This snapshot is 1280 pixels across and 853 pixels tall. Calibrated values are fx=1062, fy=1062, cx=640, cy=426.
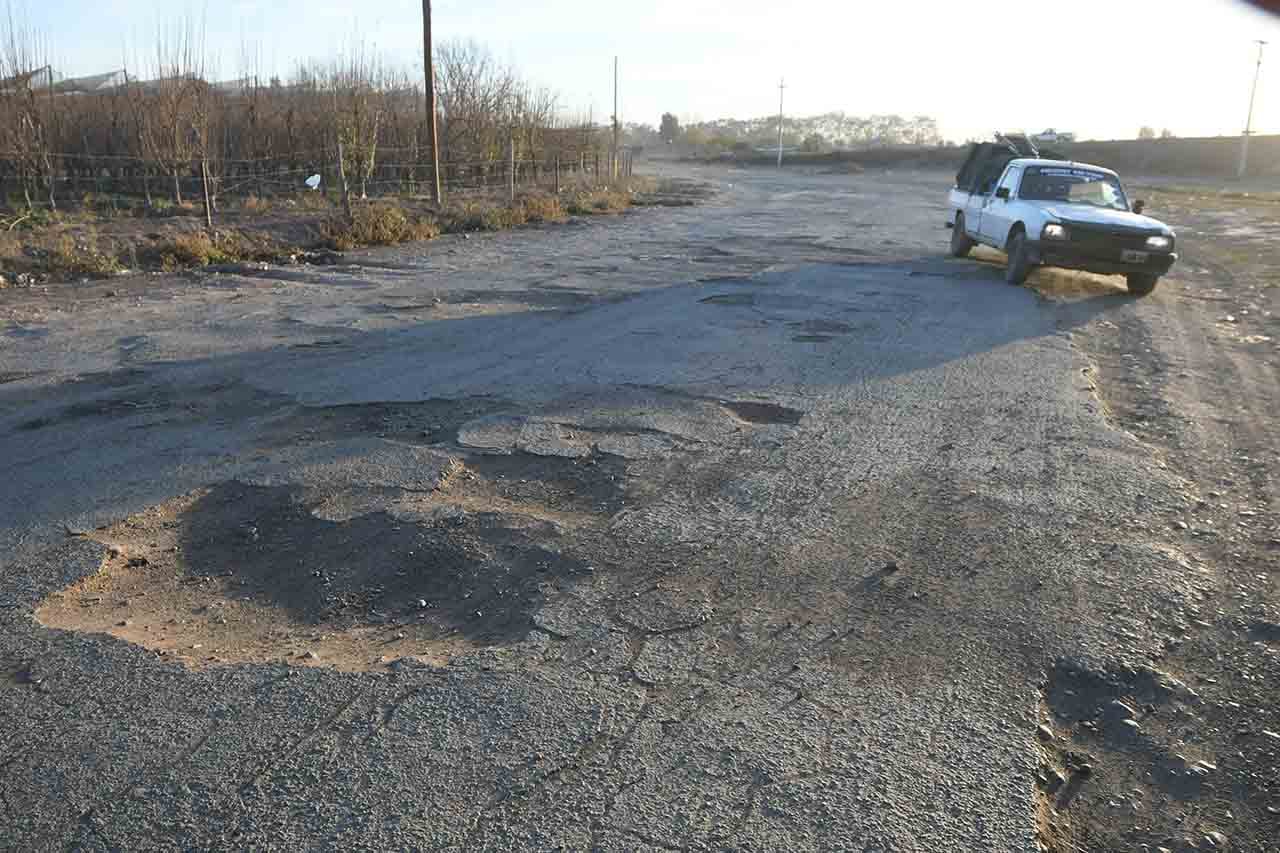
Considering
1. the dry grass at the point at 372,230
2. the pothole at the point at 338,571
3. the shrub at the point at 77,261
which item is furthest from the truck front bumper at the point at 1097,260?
the shrub at the point at 77,261

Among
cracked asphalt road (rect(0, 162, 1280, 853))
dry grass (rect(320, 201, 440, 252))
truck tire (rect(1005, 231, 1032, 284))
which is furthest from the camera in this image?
dry grass (rect(320, 201, 440, 252))

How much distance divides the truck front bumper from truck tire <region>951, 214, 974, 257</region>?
3.51m

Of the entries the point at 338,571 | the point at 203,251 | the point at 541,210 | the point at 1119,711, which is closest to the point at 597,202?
the point at 541,210

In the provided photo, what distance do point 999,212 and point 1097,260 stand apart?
7.03 ft

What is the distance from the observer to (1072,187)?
14531 millimetres

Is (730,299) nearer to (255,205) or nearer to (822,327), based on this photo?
(822,327)

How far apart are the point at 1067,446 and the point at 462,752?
A: 179 inches

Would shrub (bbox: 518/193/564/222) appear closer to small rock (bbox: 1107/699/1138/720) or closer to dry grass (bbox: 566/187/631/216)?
dry grass (bbox: 566/187/631/216)

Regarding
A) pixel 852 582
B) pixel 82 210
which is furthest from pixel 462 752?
pixel 82 210

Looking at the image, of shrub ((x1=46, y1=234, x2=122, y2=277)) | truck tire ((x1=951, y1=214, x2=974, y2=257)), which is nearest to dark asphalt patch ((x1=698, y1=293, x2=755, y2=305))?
truck tire ((x1=951, y1=214, x2=974, y2=257))

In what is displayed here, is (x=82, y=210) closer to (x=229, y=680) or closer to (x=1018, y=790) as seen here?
(x=229, y=680)

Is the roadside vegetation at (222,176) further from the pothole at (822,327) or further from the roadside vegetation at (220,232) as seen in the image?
the pothole at (822,327)

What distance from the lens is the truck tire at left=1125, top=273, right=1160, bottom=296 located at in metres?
12.9

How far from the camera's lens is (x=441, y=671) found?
3619 millimetres
